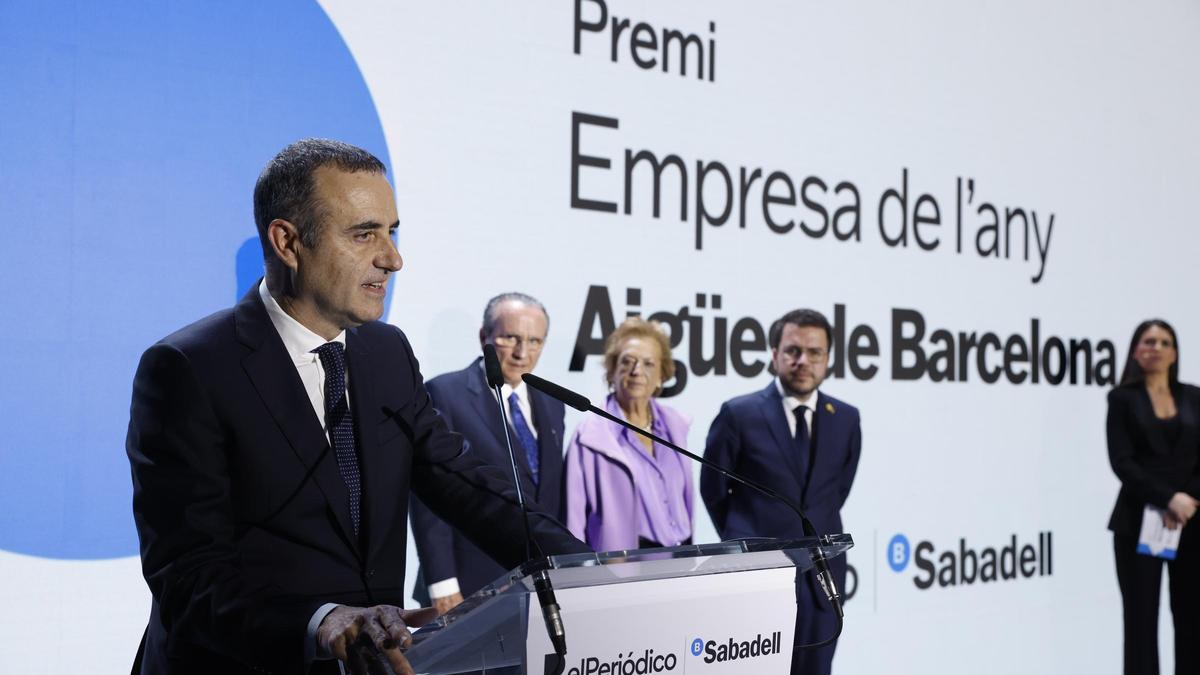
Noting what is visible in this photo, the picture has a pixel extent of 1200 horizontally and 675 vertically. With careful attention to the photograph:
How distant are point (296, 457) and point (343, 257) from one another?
36 centimetres

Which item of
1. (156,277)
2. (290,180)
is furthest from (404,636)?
(156,277)

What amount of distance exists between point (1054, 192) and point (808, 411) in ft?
7.86

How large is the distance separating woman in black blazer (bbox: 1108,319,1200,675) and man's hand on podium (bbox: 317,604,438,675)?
4.93 metres

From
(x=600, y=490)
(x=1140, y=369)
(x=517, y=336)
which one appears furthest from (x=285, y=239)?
(x=1140, y=369)

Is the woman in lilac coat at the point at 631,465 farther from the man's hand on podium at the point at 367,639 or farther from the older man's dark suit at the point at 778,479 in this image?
the man's hand on podium at the point at 367,639

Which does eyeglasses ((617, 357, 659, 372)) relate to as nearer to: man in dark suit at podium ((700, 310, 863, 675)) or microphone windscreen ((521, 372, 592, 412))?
man in dark suit at podium ((700, 310, 863, 675))

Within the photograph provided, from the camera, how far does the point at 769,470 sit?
427 centimetres

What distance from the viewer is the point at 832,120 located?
514cm

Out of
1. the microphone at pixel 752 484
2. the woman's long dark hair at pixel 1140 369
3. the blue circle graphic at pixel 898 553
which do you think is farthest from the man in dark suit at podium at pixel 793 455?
the microphone at pixel 752 484

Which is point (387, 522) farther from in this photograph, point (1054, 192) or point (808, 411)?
point (1054, 192)

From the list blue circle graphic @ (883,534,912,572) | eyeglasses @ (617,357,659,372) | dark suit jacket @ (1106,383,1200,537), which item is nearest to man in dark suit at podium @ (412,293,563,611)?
eyeglasses @ (617,357,659,372)

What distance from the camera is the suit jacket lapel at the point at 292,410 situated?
1901 mm

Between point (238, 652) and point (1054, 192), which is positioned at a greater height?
point (1054, 192)

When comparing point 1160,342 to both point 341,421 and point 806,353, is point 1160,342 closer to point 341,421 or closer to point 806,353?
point 806,353
